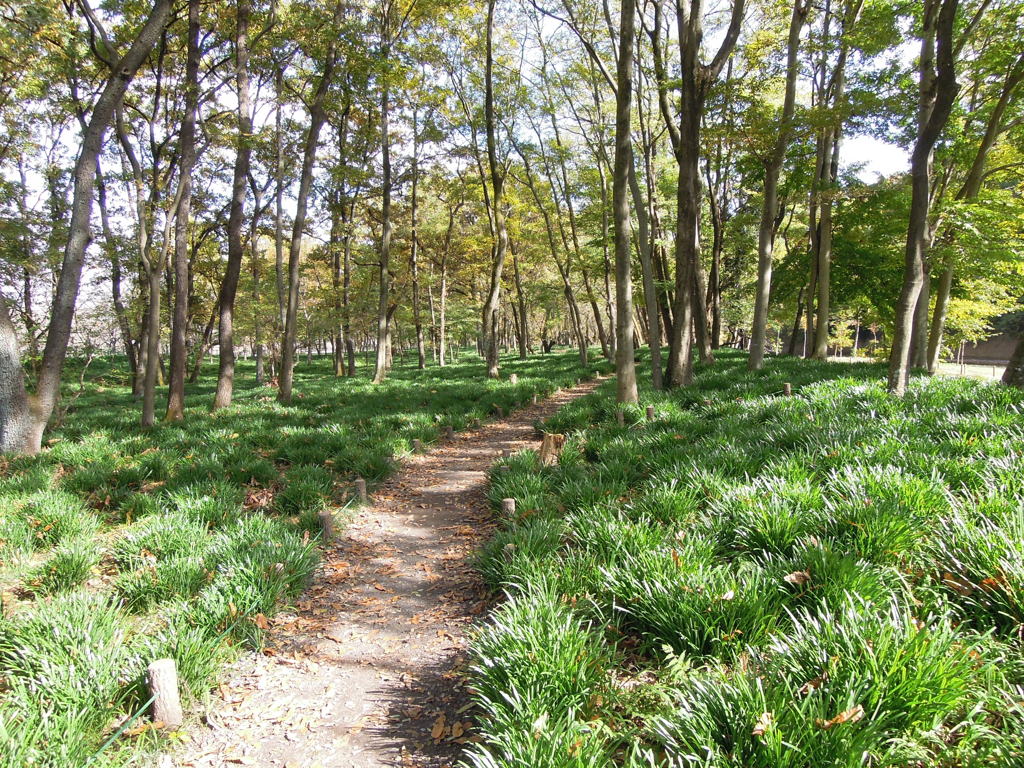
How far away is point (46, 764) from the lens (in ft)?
6.09

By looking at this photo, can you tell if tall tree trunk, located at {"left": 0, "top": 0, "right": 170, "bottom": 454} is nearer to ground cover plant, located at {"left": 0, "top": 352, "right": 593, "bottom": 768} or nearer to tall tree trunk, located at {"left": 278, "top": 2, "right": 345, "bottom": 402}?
ground cover plant, located at {"left": 0, "top": 352, "right": 593, "bottom": 768}

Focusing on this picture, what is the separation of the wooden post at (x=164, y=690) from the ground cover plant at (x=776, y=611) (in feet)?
4.82

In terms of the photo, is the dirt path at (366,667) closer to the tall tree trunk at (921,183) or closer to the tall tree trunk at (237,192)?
the tall tree trunk at (921,183)

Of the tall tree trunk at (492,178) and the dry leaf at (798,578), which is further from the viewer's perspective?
the tall tree trunk at (492,178)

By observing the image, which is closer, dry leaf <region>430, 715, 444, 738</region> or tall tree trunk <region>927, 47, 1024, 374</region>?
dry leaf <region>430, 715, 444, 738</region>

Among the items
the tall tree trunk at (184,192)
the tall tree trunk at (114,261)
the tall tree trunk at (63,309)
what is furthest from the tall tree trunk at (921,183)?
Answer: the tall tree trunk at (114,261)

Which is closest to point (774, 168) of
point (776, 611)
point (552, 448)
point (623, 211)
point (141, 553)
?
point (623, 211)

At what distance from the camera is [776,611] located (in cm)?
226

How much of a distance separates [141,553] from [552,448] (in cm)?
424

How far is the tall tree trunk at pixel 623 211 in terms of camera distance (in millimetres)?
7801

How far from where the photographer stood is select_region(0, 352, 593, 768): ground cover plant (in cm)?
220

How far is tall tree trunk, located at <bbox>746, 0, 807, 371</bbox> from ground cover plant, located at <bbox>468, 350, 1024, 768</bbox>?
733cm

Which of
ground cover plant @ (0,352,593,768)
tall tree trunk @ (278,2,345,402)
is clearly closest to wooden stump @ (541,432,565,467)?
ground cover plant @ (0,352,593,768)

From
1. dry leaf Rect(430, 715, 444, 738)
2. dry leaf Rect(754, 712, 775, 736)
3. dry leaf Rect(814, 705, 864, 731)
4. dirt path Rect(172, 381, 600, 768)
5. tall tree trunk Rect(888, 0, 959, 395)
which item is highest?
tall tree trunk Rect(888, 0, 959, 395)
